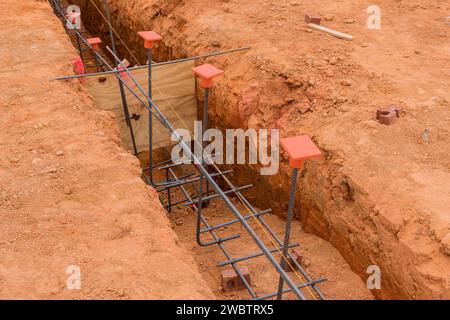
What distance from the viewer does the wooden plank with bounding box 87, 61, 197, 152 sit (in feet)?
21.5

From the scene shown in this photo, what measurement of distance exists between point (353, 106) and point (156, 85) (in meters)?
2.69

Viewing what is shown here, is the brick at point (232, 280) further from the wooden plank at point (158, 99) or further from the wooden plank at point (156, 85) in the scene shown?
the wooden plank at point (156, 85)

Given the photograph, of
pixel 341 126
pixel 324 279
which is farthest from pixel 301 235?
pixel 341 126

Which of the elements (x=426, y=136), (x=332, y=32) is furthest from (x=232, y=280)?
(x=332, y=32)

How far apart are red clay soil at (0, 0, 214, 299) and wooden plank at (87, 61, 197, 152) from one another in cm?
63

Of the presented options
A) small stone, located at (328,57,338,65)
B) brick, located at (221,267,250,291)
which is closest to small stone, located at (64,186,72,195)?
brick, located at (221,267,250,291)

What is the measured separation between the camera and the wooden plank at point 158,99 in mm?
6543

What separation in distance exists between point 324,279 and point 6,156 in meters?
3.41

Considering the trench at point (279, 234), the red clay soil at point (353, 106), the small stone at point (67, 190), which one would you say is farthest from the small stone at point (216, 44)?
the small stone at point (67, 190)

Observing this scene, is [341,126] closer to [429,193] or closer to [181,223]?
[429,193]

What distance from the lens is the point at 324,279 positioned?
4.96 m

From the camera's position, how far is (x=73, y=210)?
13.4 feet

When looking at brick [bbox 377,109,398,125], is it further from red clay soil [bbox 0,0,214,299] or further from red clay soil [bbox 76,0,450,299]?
red clay soil [bbox 0,0,214,299]

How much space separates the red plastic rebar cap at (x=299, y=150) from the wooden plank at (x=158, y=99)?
3626mm
